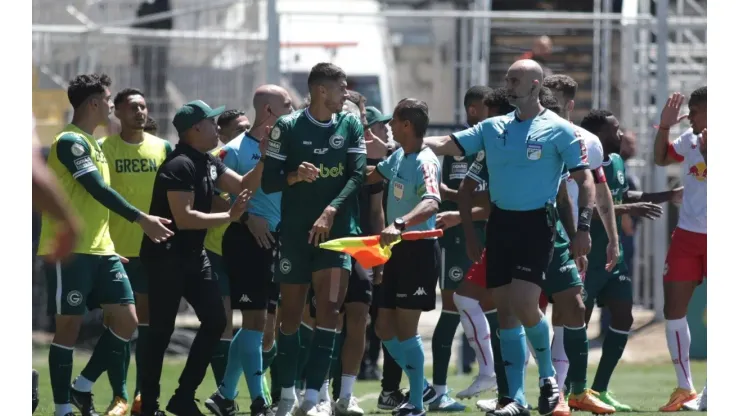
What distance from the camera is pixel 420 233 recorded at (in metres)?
8.55

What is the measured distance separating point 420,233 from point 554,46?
32.0 feet

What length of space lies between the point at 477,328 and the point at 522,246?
207 cm

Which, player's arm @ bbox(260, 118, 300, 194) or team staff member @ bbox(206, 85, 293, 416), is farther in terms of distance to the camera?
team staff member @ bbox(206, 85, 293, 416)

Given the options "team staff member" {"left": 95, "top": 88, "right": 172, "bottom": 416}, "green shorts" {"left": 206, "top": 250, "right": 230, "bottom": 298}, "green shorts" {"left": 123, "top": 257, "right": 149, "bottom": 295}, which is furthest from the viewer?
"green shorts" {"left": 123, "top": 257, "right": 149, "bottom": 295}

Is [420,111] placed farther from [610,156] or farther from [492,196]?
[610,156]

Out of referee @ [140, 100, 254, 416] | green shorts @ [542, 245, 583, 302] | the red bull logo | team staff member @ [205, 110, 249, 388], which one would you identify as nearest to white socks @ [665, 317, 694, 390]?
the red bull logo

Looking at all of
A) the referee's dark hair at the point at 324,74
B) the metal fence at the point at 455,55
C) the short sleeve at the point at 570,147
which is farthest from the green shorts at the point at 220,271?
the metal fence at the point at 455,55

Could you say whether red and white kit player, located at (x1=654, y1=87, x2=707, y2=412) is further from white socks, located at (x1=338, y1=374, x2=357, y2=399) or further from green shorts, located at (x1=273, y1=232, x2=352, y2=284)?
green shorts, located at (x1=273, y1=232, x2=352, y2=284)

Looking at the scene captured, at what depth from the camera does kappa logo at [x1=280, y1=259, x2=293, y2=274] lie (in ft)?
28.9

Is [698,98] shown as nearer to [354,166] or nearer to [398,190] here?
[398,190]

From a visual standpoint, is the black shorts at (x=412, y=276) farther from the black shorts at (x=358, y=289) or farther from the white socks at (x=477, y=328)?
the white socks at (x=477, y=328)

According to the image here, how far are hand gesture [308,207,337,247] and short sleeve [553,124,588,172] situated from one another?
4.83 ft

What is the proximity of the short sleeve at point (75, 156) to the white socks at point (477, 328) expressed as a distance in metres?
3.13
